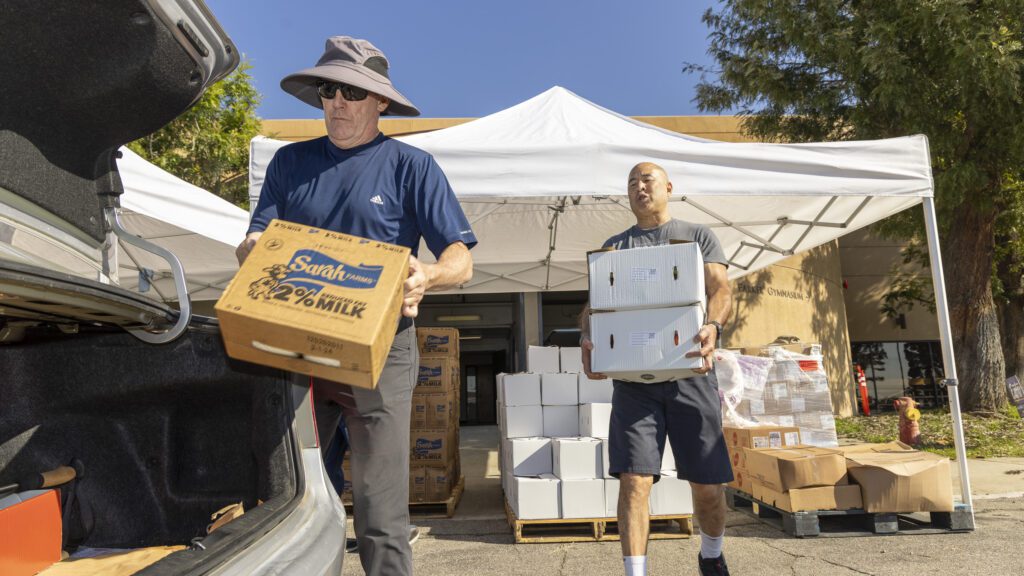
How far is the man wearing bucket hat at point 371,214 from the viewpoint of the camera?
187 centimetres

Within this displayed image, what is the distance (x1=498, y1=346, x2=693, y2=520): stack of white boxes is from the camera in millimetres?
4492

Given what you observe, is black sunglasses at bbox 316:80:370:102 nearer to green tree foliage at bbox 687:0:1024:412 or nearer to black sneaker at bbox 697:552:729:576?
black sneaker at bbox 697:552:729:576

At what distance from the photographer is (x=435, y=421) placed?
5738mm

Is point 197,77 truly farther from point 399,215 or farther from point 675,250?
point 675,250

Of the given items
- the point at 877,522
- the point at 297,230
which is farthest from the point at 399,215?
the point at 877,522

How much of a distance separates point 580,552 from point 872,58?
8.90 meters

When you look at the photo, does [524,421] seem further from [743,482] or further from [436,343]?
[743,482]

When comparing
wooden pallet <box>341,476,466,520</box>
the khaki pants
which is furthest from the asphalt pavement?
the khaki pants

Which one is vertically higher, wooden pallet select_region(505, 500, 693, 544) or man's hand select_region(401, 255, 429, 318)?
man's hand select_region(401, 255, 429, 318)

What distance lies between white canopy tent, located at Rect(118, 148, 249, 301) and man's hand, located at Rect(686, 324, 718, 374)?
346 cm

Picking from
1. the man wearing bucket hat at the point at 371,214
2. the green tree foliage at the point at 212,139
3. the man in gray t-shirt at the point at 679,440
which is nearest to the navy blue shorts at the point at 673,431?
the man in gray t-shirt at the point at 679,440

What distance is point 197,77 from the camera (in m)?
1.86

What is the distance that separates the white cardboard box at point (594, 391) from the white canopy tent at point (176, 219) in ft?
10.0

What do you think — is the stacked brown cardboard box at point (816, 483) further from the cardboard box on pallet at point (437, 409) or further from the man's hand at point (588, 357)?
the cardboard box on pallet at point (437, 409)
